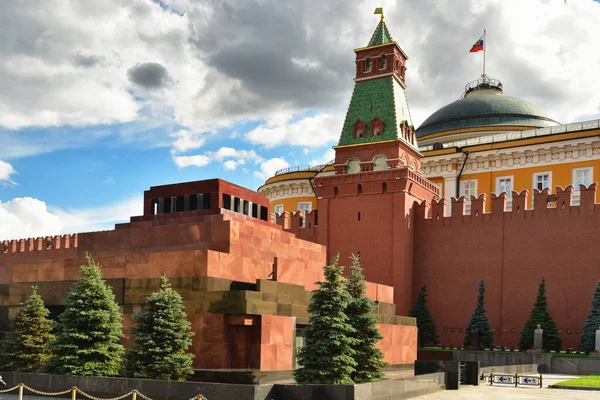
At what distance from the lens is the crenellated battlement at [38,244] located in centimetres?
3512

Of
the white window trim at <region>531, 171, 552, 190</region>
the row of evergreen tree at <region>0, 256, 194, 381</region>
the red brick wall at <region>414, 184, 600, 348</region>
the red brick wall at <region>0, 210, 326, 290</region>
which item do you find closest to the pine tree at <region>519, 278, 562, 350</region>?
the red brick wall at <region>414, 184, 600, 348</region>

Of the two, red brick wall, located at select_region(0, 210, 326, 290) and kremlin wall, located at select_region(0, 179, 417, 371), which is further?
red brick wall, located at select_region(0, 210, 326, 290)

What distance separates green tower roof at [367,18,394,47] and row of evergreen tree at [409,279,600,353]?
10.9 meters

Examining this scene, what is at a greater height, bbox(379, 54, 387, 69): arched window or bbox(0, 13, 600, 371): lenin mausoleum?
bbox(379, 54, 387, 69): arched window

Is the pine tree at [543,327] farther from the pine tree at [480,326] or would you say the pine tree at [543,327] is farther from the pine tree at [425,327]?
the pine tree at [425,327]

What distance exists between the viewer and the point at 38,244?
37344mm

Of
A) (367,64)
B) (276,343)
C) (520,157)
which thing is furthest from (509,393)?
(520,157)

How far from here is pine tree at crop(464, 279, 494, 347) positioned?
27.5m

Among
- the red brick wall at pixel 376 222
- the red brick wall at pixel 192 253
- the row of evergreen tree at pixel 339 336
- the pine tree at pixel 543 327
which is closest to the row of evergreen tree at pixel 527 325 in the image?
the pine tree at pixel 543 327

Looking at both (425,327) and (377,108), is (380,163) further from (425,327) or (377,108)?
(425,327)

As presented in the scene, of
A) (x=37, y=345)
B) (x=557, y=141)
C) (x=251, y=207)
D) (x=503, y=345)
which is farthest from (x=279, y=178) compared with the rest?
(x=37, y=345)

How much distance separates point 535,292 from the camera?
2764 centimetres

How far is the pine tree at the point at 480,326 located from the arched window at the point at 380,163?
644cm

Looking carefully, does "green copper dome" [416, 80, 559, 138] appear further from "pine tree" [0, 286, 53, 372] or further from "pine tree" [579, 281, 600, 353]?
"pine tree" [0, 286, 53, 372]
